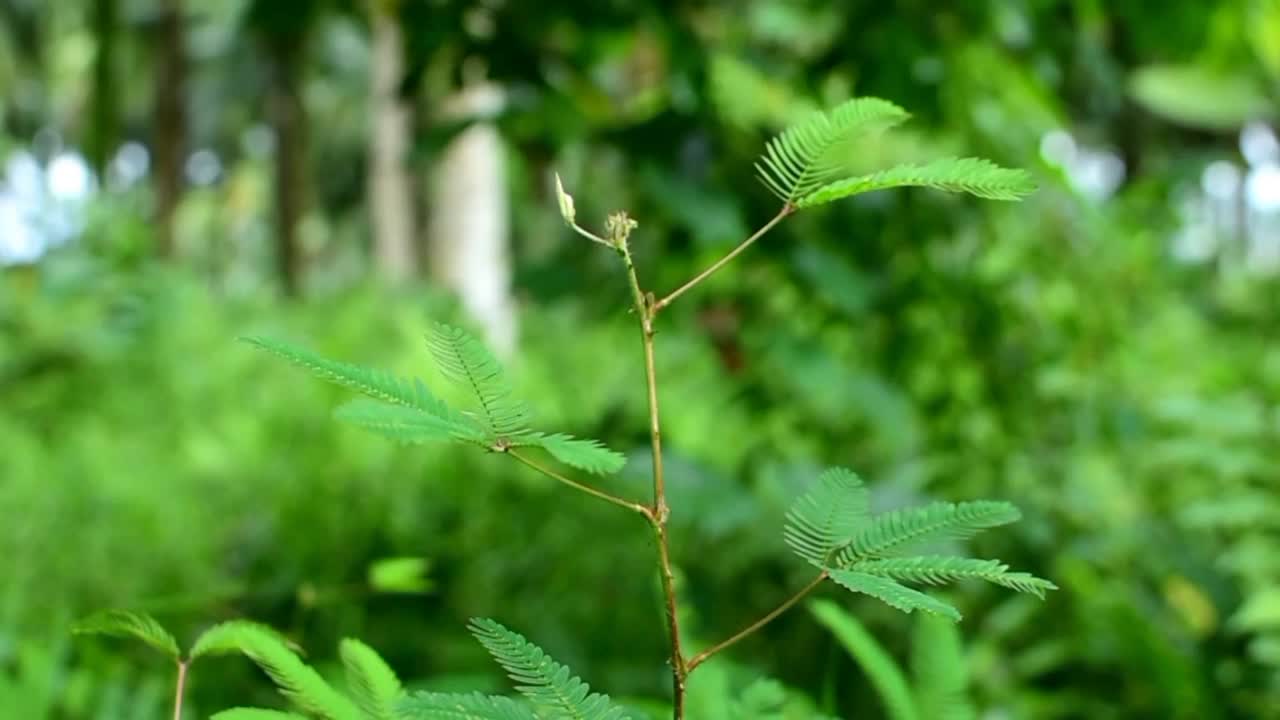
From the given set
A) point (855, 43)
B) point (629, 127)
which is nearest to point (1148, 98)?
point (855, 43)

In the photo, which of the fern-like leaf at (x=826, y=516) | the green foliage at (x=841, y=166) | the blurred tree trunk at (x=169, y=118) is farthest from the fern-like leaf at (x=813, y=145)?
the blurred tree trunk at (x=169, y=118)

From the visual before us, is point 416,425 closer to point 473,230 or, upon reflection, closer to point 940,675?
point 940,675

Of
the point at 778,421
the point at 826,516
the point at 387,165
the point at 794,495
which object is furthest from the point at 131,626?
the point at 387,165

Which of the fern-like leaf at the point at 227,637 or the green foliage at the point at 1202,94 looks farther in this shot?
the green foliage at the point at 1202,94

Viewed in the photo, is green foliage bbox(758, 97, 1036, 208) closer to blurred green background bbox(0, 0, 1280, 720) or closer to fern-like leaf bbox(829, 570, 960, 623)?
fern-like leaf bbox(829, 570, 960, 623)

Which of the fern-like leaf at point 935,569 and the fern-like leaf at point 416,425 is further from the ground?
the fern-like leaf at point 416,425

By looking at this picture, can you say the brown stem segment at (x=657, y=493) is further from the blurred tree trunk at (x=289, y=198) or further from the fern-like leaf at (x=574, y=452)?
the blurred tree trunk at (x=289, y=198)
